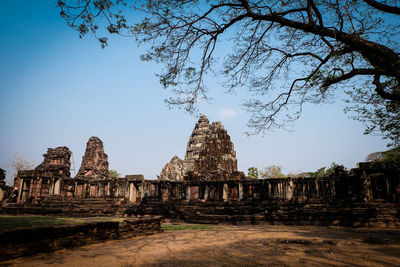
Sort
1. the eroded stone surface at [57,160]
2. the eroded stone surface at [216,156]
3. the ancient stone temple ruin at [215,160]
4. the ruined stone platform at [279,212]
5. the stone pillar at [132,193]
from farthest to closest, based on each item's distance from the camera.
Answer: the eroded stone surface at [57,160] < the eroded stone surface at [216,156] < the ancient stone temple ruin at [215,160] < the stone pillar at [132,193] < the ruined stone platform at [279,212]

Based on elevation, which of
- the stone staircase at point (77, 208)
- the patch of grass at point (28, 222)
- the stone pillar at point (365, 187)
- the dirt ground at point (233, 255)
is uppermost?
the stone pillar at point (365, 187)

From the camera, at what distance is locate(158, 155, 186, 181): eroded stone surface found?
3938 centimetres

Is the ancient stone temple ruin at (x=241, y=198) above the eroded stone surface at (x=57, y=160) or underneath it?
underneath

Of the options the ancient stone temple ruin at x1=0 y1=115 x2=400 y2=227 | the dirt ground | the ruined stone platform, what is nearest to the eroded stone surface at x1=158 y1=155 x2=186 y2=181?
the ancient stone temple ruin at x1=0 y1=115 x2=400 y2=227

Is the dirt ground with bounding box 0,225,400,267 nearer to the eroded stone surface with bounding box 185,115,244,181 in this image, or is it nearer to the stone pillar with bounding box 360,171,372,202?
the stone pillar with bounding box 360,171,372,202

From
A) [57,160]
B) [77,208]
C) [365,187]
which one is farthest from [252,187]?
[57,160]

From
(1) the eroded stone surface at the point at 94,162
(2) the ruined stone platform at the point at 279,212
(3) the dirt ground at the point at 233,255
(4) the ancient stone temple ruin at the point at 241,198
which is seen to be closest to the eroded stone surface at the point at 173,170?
(1) the eroded stone surface at the point at 94,162

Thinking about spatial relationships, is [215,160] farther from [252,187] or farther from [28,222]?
[28,222]

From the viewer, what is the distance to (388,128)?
9898 mm

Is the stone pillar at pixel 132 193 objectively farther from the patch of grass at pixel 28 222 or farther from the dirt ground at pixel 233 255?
the dirt ground at pixel 233 255

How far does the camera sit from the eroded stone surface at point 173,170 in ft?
129

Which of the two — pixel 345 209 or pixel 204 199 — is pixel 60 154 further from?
pixel 345 209

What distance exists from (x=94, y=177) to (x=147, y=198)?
531 inches

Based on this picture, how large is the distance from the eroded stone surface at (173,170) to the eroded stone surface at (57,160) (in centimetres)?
1657
